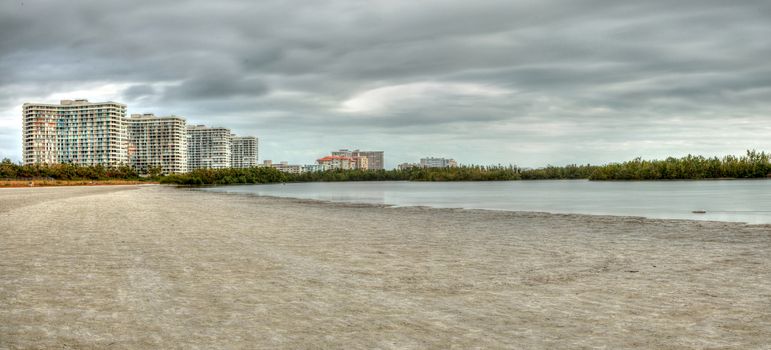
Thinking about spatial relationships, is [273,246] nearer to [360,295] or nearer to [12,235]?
[360,295]

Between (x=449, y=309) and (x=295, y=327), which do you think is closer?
(x=295, y=327)

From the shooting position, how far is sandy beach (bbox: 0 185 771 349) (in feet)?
21.8

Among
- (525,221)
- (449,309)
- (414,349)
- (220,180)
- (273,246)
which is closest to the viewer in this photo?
(414,349)

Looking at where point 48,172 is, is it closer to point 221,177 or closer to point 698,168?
point 221,177

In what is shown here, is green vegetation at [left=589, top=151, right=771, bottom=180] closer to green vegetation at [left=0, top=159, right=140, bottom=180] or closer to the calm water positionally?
the calm water

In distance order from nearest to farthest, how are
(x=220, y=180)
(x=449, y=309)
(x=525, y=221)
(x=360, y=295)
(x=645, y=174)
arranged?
1. (x=449, y=309)
2. (x=360, y=295)
3. (x=525, y=221)
4. (x=220, y=180)
5. (x=645, y=174)

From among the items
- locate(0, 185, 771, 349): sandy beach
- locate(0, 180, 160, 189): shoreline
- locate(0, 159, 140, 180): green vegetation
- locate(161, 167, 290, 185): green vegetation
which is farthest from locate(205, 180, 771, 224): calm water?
locate(0, 159, 140, 180): green vegetation

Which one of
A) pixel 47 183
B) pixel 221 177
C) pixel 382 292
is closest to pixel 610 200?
pixel 382 292

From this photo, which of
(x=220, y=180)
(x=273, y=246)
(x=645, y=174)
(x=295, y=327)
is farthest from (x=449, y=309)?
(x=645, y=174)

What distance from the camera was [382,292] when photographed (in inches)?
367

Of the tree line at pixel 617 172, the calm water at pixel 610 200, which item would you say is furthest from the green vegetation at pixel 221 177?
the calm water at pixel 610 200

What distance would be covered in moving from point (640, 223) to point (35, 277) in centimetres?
2216

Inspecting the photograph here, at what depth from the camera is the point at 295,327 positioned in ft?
23.1

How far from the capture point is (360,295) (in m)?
9.09
